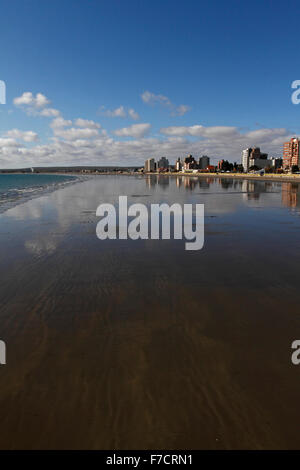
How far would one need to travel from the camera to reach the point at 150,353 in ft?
15.6

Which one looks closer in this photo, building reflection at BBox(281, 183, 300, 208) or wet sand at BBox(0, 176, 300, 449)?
wet sand at BBox(0, 176, 300, 449)

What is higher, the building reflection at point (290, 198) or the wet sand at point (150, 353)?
the building reflection at point (290, 198)

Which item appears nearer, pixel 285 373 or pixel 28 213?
pixel 285 373

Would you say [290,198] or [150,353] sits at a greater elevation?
[290,198]

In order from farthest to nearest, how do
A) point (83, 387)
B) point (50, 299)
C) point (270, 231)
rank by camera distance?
1. point (270, 231)
2. point (50, 299)
3. point (83, 387)

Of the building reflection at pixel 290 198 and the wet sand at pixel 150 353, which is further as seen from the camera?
the building reflection at pixel 290 198

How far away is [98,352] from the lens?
479 cm

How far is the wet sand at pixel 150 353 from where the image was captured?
3.37 metres

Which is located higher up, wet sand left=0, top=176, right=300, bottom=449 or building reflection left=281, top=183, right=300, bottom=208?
building reflection left=281, top=183, right=300, bottom=208

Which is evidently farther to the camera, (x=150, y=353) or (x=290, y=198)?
(x=290, y=198)

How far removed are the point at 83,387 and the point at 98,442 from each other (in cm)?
92

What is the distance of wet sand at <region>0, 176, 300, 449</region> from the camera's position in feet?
11.1
